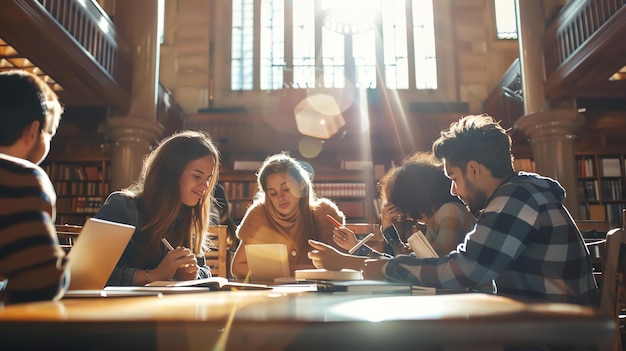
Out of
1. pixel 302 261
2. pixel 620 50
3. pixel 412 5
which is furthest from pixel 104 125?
pixel 412 5

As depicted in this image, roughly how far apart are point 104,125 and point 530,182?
565 cm

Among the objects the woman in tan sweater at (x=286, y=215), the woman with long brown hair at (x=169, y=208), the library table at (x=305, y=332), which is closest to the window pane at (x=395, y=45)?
the woman in tan sweater at (x=286, y=215)

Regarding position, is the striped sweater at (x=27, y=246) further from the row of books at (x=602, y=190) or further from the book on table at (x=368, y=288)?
the row of books at (x=602, y=190)

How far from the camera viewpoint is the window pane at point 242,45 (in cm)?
1016

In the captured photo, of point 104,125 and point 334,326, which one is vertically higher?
point 104,125

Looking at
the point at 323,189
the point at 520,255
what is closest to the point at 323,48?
the point at 323,189

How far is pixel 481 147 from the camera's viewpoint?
1.60 meters

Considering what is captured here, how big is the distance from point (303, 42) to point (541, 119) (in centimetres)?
566

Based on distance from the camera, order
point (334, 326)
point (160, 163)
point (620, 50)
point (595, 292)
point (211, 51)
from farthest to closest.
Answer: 1. point (211, 51)
2. point (620, 50)
3. point (160, 163)
4. point (595, 292)
5. point (334, 326)

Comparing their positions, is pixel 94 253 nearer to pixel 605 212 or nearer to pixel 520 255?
pixel 520 255

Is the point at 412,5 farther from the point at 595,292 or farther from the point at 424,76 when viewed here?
the point at 595,292

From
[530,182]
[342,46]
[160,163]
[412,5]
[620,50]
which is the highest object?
[412,5]

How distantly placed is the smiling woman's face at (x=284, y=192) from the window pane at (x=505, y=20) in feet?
28.4

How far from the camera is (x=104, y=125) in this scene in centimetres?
618
